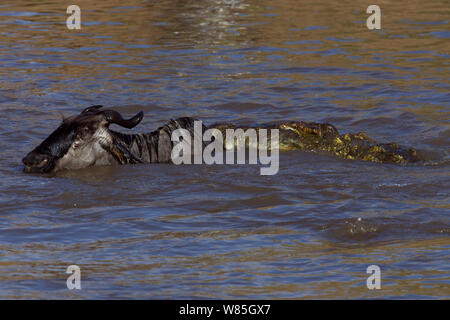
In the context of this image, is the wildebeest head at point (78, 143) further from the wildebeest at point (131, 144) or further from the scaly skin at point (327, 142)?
the scaly skin at point (327, 142)

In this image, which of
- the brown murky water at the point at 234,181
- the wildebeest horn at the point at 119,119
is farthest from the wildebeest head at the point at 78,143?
the brown murky water at the point at 234,181

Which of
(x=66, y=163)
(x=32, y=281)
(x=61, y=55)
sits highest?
(x=61, y=55)

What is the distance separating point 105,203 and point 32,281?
1.62m

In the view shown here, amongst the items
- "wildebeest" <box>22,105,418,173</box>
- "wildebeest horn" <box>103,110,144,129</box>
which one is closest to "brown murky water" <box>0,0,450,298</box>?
"wildebeest" <box>22,105,418,173</box>

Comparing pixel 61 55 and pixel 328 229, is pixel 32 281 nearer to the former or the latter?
pixel 328 229

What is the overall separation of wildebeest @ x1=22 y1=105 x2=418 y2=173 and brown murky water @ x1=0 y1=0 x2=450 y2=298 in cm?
12

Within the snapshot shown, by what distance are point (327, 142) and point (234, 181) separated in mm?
1102

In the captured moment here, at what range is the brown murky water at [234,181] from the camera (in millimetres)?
5469

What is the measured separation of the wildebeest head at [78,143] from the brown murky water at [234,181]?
4.6 inches

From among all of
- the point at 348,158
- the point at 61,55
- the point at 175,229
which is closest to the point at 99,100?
the point at 61,55

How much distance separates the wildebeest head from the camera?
24.4 feet

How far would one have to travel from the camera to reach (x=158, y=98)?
10695 mm

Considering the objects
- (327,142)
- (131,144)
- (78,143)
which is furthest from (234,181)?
(78,143)

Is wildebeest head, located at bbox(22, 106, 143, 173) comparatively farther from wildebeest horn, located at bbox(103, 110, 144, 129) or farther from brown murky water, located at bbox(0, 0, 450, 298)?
brown murky water, located at bbox(0, 0, 450, 298)
